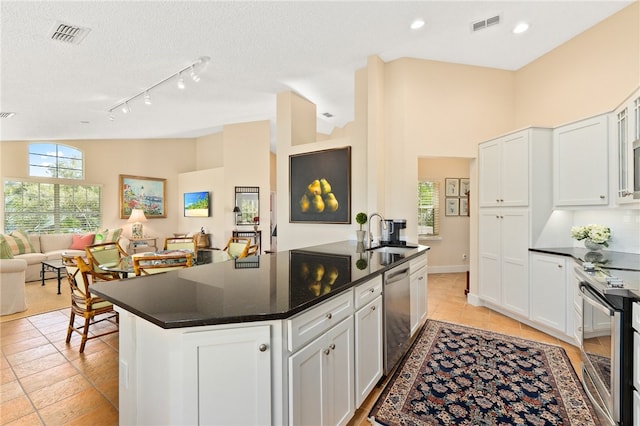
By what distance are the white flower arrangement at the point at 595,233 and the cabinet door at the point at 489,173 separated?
3.10 ft

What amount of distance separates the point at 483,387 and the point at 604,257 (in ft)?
5.60

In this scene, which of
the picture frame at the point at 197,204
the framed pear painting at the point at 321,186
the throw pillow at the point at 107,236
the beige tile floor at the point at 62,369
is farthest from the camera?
the picture frame at the point at 197,204

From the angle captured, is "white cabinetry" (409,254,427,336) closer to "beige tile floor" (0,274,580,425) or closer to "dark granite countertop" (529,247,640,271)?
"beige tile floor" (0,274,580,425)

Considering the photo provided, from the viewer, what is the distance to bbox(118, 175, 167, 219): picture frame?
7.96m

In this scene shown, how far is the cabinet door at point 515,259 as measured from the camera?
136 inches

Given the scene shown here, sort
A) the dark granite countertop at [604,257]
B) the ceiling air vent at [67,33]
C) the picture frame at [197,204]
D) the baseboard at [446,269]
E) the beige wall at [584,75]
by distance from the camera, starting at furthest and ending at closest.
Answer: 1. the picture frame at [197,204]
2. the baseboard at [446,269]
3. the beige wall at [584,75]
4. the ceiling air vent at [67,33]
5. the dark granite countertop at [604,257]

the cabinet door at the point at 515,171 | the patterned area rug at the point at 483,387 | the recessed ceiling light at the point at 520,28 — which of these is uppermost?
the recessed ceiling light at the point at 520,28

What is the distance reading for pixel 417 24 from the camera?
3.20m

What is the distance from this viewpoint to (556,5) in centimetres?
304

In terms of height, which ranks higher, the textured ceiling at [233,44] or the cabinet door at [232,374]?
the textured ceiling at [233,44]

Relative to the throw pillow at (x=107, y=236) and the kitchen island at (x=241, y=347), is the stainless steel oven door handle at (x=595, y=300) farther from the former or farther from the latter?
the throw pillow at (x=107, y=236)


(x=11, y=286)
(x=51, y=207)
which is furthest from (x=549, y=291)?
(x=51, y=207)

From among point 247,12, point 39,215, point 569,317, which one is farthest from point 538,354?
point 39,215

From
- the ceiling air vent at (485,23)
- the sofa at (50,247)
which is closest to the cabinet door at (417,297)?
the ceiling air vent at (485,23)
